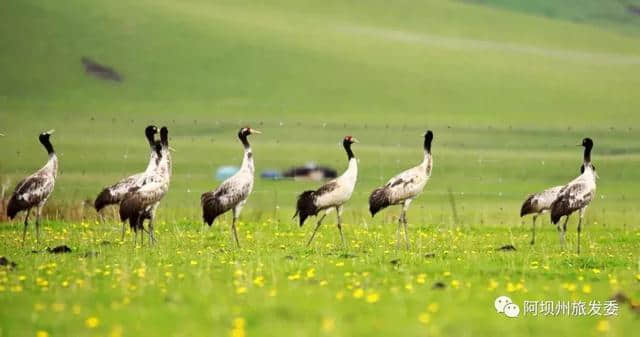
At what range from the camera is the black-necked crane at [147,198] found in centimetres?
2070

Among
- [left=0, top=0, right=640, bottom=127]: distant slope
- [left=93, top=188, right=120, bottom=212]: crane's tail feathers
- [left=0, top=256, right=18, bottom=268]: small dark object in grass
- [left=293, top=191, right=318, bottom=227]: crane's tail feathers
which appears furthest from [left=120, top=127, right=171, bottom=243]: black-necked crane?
[left=0, top=0, right=640, bottom=127]: distant slope

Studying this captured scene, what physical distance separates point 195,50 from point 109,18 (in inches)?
469

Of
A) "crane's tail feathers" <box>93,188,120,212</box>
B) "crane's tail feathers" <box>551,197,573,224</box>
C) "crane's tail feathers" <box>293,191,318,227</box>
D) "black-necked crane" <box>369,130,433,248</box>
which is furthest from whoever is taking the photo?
"crane's tail feathers" <box>93,188,120,212</box>

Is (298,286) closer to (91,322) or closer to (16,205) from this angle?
(91,322)

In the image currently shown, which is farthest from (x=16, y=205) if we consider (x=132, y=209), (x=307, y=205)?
(x=307, y=205)

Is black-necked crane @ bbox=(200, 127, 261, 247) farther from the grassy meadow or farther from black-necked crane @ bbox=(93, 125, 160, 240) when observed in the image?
black-necked crane @ bbox=(93, 125, 160, 240)

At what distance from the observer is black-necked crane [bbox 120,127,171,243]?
20703 mm

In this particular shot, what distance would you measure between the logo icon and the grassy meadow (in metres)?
0.27

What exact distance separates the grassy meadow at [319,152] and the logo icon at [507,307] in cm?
27

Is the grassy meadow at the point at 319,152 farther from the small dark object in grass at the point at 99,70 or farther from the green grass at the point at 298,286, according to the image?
the small dark object in grass at the point at 99,70

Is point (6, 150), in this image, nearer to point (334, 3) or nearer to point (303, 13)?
point (303, 13)

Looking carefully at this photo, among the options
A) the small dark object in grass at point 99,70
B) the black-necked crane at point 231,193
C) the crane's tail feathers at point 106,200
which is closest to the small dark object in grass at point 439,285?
the black-necked crane at point 231,193

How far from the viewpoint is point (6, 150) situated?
7838cm

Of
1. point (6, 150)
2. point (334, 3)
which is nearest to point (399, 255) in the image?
point (6, 150)
